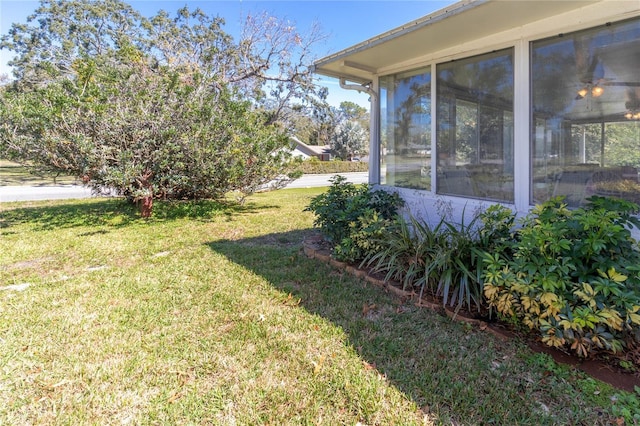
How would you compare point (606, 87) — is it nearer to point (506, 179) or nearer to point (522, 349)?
point (506, 179)

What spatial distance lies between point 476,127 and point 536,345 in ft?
7.94

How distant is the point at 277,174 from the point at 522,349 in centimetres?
671

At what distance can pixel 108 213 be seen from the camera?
7.97 metres

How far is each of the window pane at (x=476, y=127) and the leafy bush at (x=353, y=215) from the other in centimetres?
75

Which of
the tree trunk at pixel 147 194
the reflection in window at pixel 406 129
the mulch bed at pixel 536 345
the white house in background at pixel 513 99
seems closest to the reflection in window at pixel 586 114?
the white house in background at pixel 513 99

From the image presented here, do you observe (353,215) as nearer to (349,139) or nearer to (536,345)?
(536,345)

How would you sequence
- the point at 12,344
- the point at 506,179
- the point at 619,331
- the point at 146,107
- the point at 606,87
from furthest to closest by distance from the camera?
the point at 146,107
the point at 506,179
the point at 606,87
the point at 12,344
the point at 619,331

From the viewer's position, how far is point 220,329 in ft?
9.20

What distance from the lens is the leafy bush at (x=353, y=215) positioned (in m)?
3.92

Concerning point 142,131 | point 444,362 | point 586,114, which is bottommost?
point 444,362

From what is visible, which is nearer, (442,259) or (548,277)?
(548,277)

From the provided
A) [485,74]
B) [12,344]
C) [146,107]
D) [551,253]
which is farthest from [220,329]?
[146,107]

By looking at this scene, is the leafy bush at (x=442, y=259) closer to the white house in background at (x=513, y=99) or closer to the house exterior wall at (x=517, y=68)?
the house exterior wall at (x=517, y=68)

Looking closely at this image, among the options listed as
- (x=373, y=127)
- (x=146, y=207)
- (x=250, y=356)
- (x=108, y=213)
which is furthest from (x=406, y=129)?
(x=108, y=213)
